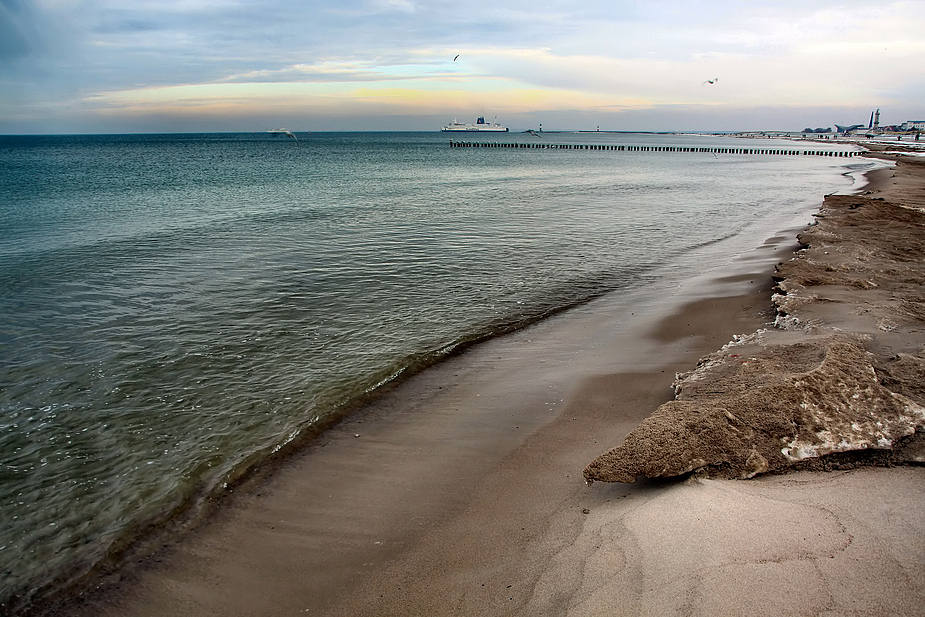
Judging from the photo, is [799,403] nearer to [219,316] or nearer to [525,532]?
[525,532]

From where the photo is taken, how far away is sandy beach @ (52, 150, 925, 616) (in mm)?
3650

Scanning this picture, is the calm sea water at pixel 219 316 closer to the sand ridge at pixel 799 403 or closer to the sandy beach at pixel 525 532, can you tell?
the sandy beach at pixel 525 532

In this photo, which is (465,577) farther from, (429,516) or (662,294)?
(662,294)

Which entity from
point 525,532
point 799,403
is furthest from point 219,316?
point 799,403

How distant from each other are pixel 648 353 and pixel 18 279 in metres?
16.1

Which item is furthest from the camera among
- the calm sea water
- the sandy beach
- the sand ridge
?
the calm sea water

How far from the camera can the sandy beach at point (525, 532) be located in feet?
12.0

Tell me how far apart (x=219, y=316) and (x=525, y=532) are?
884 centimetres

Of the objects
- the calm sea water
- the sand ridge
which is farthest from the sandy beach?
the calm sea water

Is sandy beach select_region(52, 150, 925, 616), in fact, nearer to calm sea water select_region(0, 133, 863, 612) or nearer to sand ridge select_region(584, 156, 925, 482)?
sand ridge select_region(584, 156, 925, 482)

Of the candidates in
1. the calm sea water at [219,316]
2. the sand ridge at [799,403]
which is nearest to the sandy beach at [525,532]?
the sand ridge at [799,403]

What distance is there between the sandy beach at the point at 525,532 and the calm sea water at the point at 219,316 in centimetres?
96

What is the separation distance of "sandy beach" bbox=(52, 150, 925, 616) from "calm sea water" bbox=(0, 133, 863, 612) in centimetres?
96

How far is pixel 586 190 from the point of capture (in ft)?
126
